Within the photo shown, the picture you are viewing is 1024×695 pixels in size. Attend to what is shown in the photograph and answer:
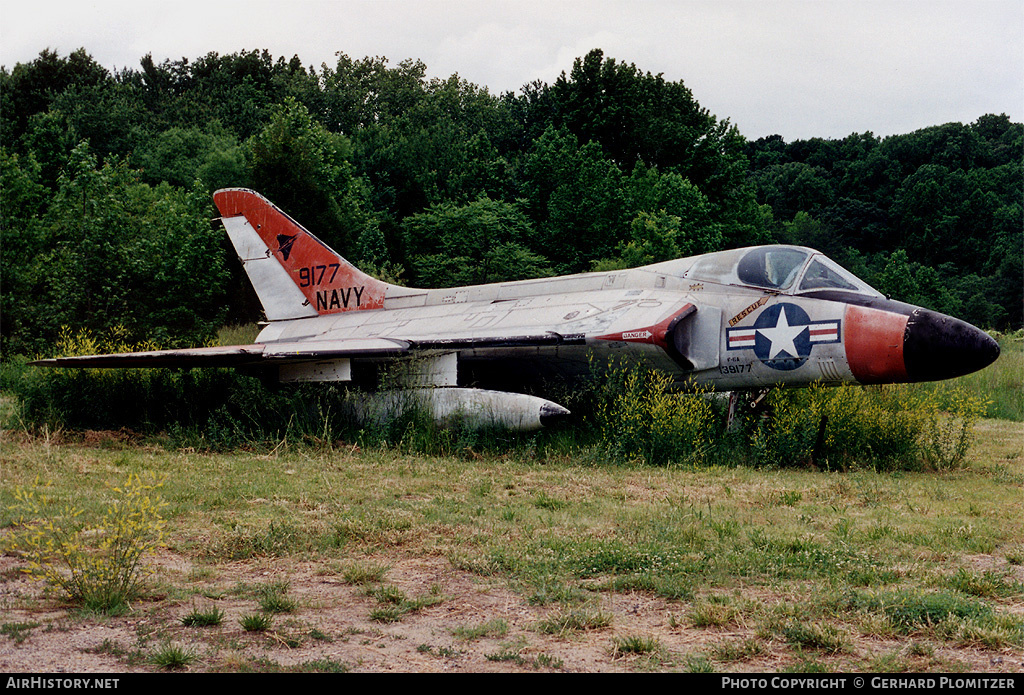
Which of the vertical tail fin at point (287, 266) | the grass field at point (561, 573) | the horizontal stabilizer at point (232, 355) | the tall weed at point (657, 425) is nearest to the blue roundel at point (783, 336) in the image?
the tall weed at point (657, 425)

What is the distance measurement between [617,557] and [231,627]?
2420mm

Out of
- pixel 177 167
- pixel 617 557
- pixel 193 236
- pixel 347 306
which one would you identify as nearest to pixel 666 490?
pixel 617 557

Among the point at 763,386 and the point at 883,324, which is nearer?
the point at 883,324

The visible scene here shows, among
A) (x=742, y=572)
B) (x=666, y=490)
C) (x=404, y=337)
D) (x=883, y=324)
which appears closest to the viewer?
(x=742, y=572)

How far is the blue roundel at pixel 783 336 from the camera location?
10.6 metres

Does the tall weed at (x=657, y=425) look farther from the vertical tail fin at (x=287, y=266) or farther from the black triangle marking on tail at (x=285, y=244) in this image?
the black triangle marking on tail at (x=285, y=244)

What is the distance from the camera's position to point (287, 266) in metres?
16.3

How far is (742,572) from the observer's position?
A: 5.51m

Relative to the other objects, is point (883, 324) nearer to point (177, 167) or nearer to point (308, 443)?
point (308, 443)

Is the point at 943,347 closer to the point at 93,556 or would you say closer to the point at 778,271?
the point at 778,271

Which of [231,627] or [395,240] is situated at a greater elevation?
[395,240]

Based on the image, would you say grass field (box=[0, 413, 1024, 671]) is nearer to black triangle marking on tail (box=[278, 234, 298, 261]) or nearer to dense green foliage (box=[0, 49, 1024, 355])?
black triangle marking on tail (box=[278, 234, 298, 261])

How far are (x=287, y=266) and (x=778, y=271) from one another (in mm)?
→ 9083

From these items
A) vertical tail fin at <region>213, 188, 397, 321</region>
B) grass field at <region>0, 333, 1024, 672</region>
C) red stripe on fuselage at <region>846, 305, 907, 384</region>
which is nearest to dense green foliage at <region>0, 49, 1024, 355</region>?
vertical tail fin at <region>213, 188, 397, 321</region>
